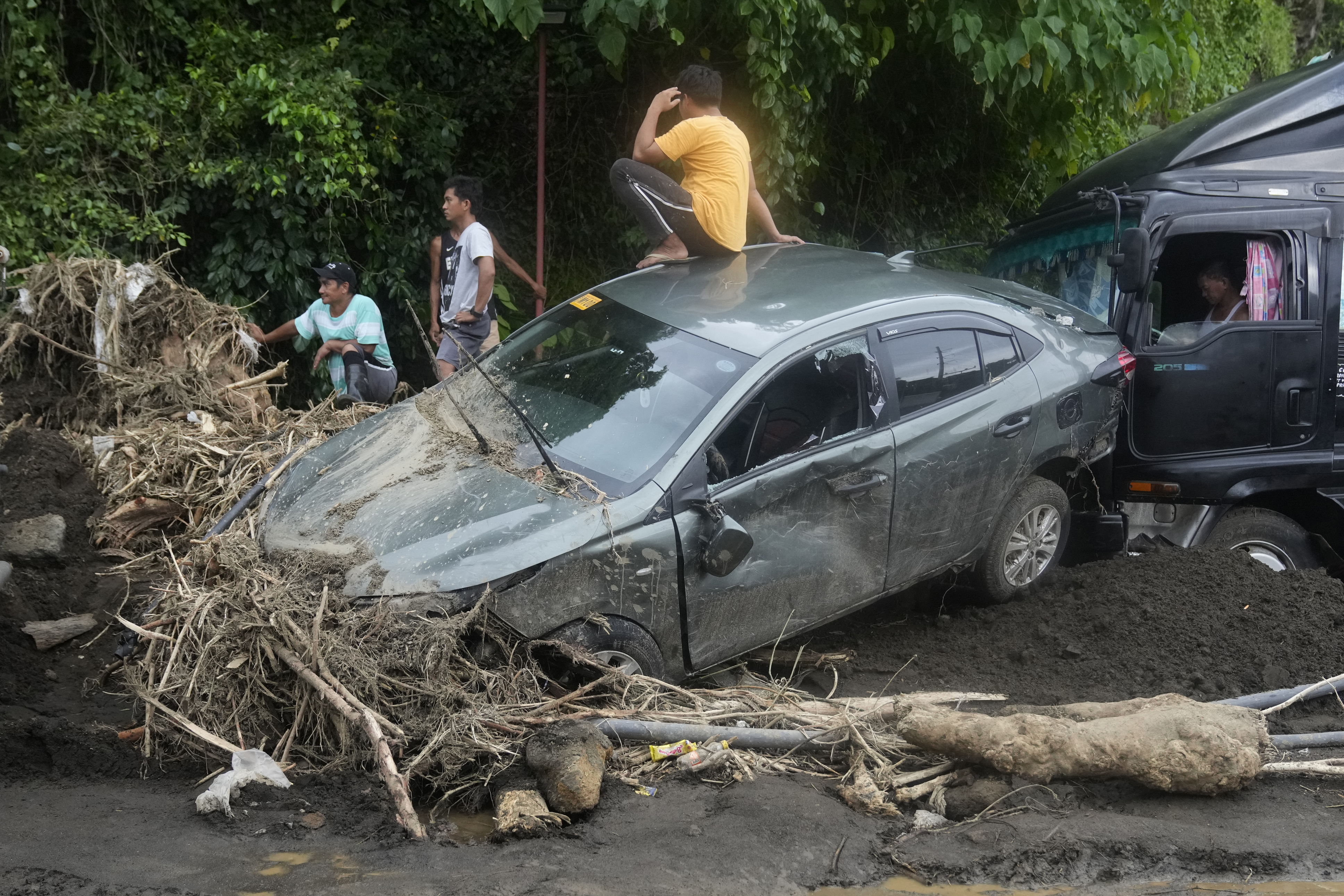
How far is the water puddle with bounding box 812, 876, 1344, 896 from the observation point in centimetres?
386

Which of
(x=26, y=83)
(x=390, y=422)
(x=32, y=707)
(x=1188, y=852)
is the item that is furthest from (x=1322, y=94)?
(x=26, y=83)

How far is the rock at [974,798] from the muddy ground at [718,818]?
0.09m

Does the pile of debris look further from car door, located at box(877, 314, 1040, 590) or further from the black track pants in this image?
the black track pants

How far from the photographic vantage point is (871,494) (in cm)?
542

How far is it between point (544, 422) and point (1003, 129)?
24.5 feet

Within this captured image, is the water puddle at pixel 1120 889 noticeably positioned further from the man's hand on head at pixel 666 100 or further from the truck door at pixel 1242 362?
the man's hand on head at pixel 666 100

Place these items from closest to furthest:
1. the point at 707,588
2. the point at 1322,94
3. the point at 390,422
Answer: the point at 707,588 → the point at 390,422 → the point at 1322,94

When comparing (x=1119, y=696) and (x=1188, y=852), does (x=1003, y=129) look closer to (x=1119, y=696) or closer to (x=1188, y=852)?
(x=1119, y=696)

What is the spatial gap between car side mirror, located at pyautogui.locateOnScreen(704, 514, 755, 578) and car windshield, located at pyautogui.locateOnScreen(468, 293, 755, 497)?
1.22ft

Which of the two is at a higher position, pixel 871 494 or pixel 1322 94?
pixel 1322 94

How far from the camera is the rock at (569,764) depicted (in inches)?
161

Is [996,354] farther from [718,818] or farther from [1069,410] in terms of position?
[718,818]

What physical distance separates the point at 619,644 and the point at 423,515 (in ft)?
3.09

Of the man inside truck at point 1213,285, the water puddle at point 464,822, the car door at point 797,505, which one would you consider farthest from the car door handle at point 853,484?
the man inside truck at point 1213,285
